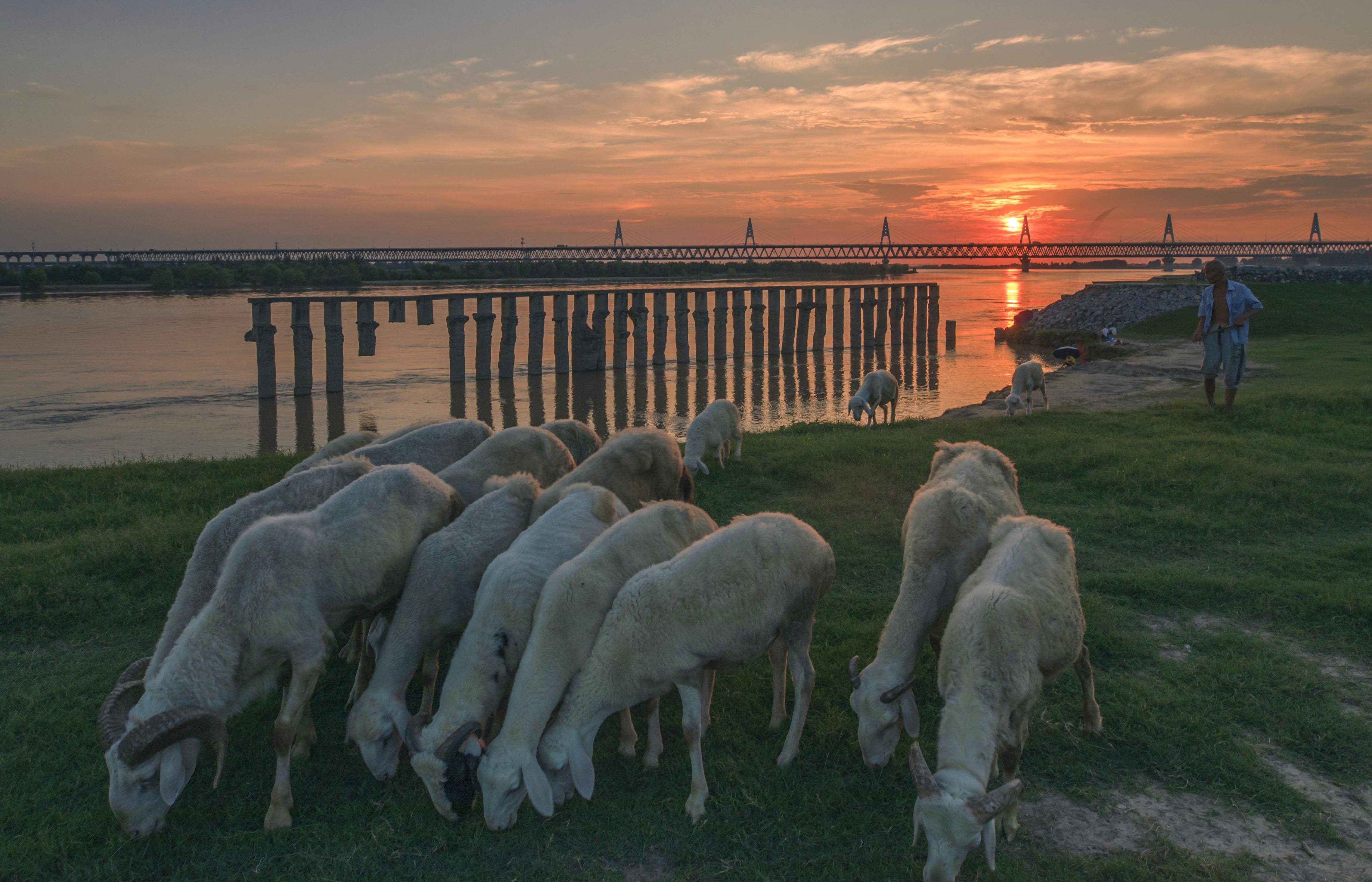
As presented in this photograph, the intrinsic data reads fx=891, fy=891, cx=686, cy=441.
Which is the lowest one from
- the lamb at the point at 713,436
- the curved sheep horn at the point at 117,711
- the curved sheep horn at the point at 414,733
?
the curved sheep horn at the point at 414,733

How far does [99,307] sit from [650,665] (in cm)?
5669

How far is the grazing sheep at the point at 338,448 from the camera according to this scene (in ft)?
26.6

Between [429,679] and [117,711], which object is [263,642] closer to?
[117,711]

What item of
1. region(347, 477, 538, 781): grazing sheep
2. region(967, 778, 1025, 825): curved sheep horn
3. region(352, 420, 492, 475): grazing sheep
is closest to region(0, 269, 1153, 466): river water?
region(352, 420, 492, 475): grazing sheep

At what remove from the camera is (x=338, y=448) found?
28.6 feet

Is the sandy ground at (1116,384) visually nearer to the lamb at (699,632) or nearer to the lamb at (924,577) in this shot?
the lamb at (924,577)

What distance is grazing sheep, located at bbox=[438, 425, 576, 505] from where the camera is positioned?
7477 millimetres

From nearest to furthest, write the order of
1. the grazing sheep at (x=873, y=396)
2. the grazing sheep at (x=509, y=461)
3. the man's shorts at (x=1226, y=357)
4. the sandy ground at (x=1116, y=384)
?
the grazing sheep at (x=509, y=461)
the man's shorts at (x=1226, y=357)
the grazing sheep at (x=873, y=396)
the sandy ground at (x=1116, y=384)

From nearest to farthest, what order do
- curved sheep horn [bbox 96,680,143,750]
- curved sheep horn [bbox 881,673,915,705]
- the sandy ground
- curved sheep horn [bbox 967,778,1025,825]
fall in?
1. curved sheep horn [bbox 967,778,1025,825]
2. curved sheep horn [bbox 96,680,143,750]
3. curved sheep horn [bbox 881,673,915,705]
4. the sandy ground

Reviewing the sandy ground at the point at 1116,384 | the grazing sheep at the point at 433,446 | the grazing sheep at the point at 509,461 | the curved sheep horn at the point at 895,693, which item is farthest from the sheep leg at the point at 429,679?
the sandy ground at the point at 1116,384

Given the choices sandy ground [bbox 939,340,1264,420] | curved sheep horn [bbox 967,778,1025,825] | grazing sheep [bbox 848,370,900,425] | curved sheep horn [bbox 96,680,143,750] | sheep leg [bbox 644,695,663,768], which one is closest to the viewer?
curved sheep horn [bbox 967,778,1025,825]

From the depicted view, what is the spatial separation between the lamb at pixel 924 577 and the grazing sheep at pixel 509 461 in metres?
3.24

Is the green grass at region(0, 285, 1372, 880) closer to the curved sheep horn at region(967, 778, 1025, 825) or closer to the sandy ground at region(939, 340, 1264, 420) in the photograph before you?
the curved sheep horn at region(967, 778, 1025, 825)

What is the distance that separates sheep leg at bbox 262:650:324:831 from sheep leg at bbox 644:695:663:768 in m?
1.93
